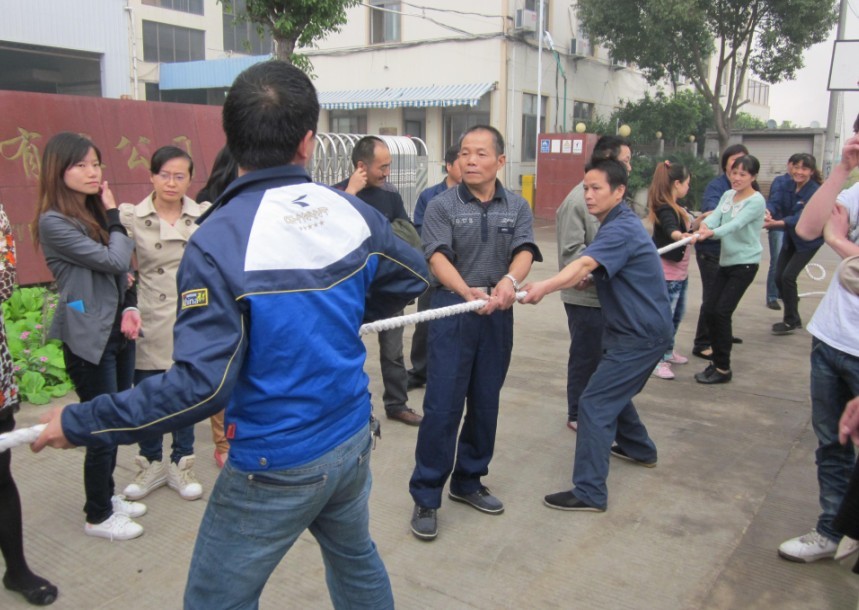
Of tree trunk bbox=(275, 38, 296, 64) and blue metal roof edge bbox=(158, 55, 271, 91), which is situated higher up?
blue metal roof edge bbox=(158, 55, 271, 91)

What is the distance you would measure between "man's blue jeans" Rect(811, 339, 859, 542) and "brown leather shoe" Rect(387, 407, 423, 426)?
233 centimetres

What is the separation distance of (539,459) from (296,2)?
688 cm

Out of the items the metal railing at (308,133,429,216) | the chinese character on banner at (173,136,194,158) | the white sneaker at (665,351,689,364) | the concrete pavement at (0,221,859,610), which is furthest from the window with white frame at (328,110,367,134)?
the concrete pavement at (0,221,859,610)

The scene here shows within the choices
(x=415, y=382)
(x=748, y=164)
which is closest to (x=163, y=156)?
(x=415, y=382)

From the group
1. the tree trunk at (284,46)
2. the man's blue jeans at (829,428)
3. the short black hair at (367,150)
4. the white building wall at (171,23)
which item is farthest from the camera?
the white building wall at (171,23)

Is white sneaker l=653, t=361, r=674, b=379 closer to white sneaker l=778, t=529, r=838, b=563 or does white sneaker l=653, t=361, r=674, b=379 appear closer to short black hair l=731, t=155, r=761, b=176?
short black hair l=731, t=155, r=761, b=176

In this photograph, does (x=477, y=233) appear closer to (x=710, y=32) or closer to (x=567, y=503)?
(x=567, y=503)

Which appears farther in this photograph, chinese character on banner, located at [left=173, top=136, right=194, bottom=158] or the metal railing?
the metal railing

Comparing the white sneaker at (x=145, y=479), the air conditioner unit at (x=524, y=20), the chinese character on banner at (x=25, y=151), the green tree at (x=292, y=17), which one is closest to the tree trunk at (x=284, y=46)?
the green tree at (x=292, y=17)

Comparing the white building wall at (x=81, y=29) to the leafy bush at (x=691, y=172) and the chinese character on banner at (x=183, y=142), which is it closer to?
the chinese character on banner at (x=183, y=142)

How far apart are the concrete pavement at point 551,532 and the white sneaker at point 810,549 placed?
0.13 ft

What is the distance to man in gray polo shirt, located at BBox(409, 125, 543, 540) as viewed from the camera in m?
3.22

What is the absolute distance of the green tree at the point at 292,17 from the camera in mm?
8867

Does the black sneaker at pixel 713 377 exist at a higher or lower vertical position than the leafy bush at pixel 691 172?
lower
